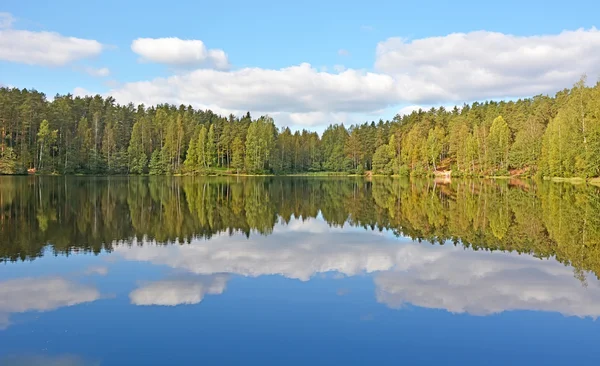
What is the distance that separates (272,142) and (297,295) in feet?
339

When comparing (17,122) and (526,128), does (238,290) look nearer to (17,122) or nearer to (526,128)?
A: (526,128)

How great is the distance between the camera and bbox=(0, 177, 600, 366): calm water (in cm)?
749

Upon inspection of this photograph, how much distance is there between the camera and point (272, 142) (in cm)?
11269

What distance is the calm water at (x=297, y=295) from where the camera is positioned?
7488 millimetres

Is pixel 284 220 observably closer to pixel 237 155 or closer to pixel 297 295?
pixel 297 295

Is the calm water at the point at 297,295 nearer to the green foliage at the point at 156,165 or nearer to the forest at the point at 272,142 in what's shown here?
the forest at the point at 272,142

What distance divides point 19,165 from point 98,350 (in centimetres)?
8554

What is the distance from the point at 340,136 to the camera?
13600 centimetres

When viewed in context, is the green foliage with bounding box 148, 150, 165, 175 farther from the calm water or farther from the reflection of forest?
the calm water

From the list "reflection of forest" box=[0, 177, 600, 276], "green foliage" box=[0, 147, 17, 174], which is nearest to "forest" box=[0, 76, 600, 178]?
"green foliage" box=[0, 147, 17, 174]

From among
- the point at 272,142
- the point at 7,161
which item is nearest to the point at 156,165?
the point at 272,142

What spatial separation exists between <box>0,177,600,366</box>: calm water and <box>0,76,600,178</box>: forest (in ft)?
177

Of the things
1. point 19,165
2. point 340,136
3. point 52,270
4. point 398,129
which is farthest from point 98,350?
point 340,136

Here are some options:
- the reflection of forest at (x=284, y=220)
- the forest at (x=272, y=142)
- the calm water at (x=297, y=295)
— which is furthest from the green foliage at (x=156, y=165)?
the calm water at (x=297, y=295)
